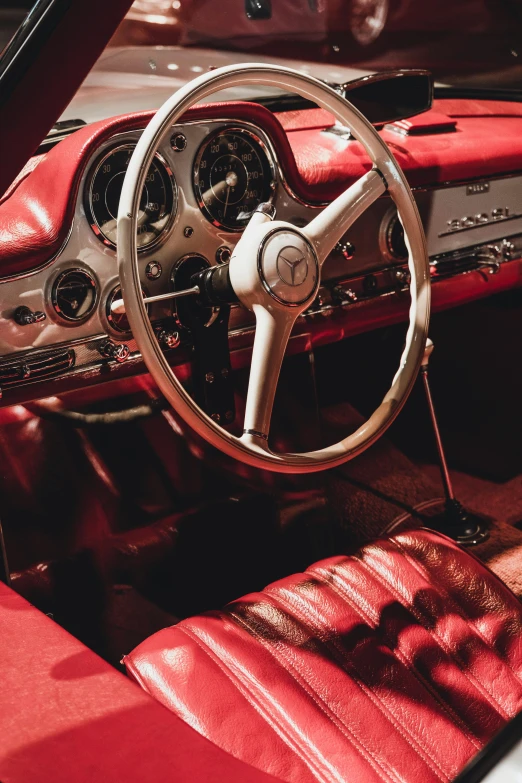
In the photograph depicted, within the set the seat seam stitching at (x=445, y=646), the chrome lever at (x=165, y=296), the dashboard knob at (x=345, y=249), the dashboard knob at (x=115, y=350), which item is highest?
the dashboard knob at (x=345, y=249)

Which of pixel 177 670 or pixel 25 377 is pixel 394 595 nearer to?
pixel 177 670

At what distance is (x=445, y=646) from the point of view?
1.08 meters

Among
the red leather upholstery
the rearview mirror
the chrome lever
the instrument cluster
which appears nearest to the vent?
the chrome lever

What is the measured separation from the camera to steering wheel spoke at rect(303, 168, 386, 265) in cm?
125

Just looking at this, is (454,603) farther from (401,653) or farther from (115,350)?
(115,350)

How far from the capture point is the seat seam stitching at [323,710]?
87cm

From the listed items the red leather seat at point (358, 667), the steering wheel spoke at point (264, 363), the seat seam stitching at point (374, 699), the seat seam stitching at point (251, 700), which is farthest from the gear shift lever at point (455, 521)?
the seat seam stitching at point (251, 700)

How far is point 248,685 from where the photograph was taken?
0.96 metres

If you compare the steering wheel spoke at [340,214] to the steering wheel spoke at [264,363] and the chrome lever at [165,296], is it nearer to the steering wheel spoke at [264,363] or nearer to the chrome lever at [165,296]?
the steering wheel spoke at [264,363]

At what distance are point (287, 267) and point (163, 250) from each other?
283 mm

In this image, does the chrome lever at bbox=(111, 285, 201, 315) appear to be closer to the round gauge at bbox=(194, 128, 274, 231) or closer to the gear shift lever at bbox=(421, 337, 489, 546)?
the round gauge at bbox=(194, 128, 274, 231)

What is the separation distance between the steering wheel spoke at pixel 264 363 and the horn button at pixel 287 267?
3 centimetres

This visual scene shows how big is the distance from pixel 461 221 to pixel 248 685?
1296 millimetres

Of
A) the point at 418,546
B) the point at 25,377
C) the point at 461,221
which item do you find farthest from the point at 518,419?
the point at 25,377
